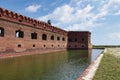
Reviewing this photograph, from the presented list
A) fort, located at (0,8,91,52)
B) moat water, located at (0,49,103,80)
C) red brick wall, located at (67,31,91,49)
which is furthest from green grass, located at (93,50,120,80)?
red brick wall, located at (67,31,91,49)

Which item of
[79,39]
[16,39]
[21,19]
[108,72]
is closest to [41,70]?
[108,72]

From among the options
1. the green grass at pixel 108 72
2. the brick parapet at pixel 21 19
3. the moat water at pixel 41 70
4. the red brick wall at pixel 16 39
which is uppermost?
the brick parapet at pixel 21 19

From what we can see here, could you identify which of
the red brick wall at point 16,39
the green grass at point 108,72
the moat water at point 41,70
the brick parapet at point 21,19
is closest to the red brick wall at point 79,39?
the brick parapet at point 21,19

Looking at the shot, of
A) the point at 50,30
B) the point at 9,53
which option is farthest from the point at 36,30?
the point at 9,53

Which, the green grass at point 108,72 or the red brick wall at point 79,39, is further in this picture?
the red brick wall at point 79,39

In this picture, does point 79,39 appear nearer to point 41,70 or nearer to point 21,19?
point 21,19

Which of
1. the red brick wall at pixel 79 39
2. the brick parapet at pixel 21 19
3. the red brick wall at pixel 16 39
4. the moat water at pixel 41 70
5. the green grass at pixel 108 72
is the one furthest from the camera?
the red brick wall at pixel 79 39

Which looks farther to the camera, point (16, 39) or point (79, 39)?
point (79, 39)

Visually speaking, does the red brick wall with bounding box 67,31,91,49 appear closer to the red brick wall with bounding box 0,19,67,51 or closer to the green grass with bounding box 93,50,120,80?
the red brick wall with bounding box 0,19,67,51

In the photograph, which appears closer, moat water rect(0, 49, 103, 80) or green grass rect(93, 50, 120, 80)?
green grass rect(93, 50, 120, 80)

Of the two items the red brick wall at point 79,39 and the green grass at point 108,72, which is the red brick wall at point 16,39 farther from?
the red brick wall at point 79,39

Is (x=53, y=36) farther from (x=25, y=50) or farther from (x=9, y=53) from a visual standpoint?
(x=9, y=53)

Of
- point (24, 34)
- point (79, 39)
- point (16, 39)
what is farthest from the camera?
point (79, 39)

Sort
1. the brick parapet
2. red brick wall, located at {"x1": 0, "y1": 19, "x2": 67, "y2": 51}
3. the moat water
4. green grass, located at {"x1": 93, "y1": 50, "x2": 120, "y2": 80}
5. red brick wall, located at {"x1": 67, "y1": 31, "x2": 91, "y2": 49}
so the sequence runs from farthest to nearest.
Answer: red brick wall, located at {"x1": 67, "y1": 31, "x2": 91, "y2": 49}, the brick parapet, red brick wall, located at {"x1": 0, "y1": 19, "x2": 67, "y2": 51}, the moat water, green grass, located at {"x1": 93, "y1": 50, "x2": 120, "y2": 80}
